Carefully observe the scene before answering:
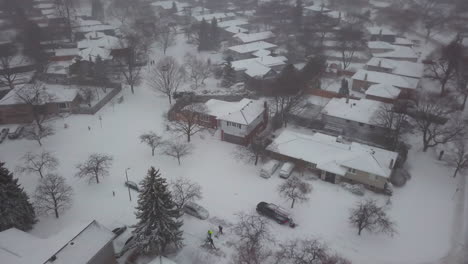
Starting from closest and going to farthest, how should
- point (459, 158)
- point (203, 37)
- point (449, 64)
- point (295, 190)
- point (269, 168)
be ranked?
point (295, 190), point (269, 168), point (459, 158), point (449, 64), point (203, 37)

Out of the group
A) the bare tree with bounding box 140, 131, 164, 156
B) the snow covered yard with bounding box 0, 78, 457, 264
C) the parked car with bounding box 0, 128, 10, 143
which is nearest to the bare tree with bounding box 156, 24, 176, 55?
the snow covered yard with bounding box 0, 78, 457, 264

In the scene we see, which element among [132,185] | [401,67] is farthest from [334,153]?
[401,67]

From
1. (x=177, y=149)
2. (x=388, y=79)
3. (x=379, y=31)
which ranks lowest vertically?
(x=177, y=149)

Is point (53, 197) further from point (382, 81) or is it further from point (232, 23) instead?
point (232, 23)

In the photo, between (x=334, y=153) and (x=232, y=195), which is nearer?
(x=232, y=195)

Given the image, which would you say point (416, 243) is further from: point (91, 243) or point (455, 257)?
point (91, 243)

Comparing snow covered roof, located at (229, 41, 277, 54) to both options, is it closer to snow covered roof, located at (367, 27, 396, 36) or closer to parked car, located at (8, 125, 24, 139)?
snow covered roof, located at (367, 27, 396, 36)

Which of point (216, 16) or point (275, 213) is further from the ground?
point (216, 16)
